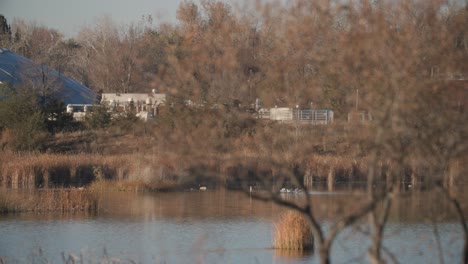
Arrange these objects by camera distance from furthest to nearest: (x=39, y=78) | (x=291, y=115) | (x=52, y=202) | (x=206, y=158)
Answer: (x=39, y=78) < (x=52, y=202) < (x=291, y=115) < (x=206, y=158)

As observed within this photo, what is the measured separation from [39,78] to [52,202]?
2861 cm

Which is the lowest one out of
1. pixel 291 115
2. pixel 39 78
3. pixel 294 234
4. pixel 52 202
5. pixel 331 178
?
pixel 294 234

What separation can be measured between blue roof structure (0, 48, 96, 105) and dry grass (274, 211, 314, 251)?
32.8m

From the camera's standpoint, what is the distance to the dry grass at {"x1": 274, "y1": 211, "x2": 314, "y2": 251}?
18.8 metres

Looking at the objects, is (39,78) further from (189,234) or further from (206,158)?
(206,158)

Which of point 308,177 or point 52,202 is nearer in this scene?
point 52,202

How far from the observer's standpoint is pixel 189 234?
2191 cm

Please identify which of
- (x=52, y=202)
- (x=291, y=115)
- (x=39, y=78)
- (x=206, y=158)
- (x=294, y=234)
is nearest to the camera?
(x=206, y=158)

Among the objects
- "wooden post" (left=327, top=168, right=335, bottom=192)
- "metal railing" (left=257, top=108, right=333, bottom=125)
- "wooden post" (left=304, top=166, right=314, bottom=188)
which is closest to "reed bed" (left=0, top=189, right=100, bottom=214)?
"wooden post" (left=304, top=166, right=314, bottom=188)

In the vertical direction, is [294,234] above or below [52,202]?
below

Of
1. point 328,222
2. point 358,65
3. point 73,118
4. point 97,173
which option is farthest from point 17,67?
point 358,65

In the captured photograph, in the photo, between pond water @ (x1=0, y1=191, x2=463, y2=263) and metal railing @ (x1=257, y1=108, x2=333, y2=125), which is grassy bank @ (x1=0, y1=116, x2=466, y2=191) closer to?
metal railing @ (x1=257, y1=108, x2=333, y2=125)

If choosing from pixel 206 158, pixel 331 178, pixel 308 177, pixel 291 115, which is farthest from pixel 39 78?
pixel 206 158

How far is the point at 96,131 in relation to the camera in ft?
145
